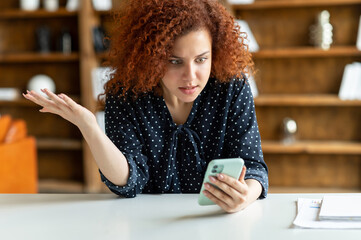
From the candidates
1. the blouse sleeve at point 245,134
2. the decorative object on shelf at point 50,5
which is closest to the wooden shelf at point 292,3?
the decorative object on shelf at point 50,5

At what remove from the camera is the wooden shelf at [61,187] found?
3.85m

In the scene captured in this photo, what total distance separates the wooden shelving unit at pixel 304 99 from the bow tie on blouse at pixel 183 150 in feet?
6.51

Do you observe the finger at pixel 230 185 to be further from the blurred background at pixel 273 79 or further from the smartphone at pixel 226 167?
the blurred background at pixel 273 79

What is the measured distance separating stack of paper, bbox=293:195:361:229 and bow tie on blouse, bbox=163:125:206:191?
37cm

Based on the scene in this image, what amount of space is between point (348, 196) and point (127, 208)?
59 cm

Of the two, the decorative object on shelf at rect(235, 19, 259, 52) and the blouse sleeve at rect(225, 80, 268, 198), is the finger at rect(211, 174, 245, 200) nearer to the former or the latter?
the blouse sleeve at rect(225, 80, 268, 198)

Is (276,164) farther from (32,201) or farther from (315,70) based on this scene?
(32,201)

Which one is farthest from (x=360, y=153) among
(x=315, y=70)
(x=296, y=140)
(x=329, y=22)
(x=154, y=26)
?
(x=154, y=26)

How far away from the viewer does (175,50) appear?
137 cm

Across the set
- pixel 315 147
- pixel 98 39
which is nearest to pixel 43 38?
pixel 98 39

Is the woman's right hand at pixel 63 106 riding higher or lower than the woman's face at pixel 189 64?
lower

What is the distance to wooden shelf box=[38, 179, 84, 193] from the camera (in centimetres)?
385

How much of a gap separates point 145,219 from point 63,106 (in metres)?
0.35

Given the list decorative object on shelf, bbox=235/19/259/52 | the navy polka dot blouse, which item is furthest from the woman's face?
decorative object on shelf, bbox=235/19/259/52
